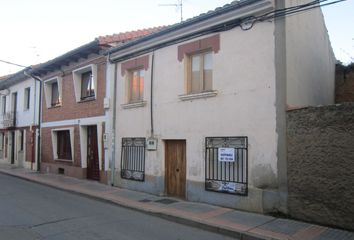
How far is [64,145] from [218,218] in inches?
443

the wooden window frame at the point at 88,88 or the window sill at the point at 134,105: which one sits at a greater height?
the wooden window frame at the point at 88,88

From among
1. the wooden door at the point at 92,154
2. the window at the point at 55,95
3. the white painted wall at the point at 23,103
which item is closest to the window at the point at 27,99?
the white painted wall at the point at 23,103

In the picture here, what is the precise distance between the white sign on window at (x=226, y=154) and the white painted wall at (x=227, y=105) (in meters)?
0.40

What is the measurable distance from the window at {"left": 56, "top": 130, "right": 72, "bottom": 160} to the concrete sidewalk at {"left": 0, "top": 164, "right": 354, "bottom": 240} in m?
4.92

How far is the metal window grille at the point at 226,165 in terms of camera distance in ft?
29.8

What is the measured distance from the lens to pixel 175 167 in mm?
11047

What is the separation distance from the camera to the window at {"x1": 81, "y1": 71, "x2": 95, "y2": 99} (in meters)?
15.5

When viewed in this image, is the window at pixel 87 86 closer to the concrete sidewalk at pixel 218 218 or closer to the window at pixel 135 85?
the window at pixel 135 85

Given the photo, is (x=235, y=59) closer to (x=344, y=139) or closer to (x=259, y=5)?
(x=259, y=5)

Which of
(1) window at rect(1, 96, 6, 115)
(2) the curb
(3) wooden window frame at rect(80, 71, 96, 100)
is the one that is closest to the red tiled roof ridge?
(3) wooden window frame at rect(80, 71, 96, 100)

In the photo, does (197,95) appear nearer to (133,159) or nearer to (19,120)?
(133,159)

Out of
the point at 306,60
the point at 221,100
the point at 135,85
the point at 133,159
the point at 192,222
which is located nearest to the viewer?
the point at 192,222

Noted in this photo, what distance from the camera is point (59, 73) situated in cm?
1767

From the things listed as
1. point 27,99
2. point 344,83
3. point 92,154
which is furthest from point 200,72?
point 27,99
